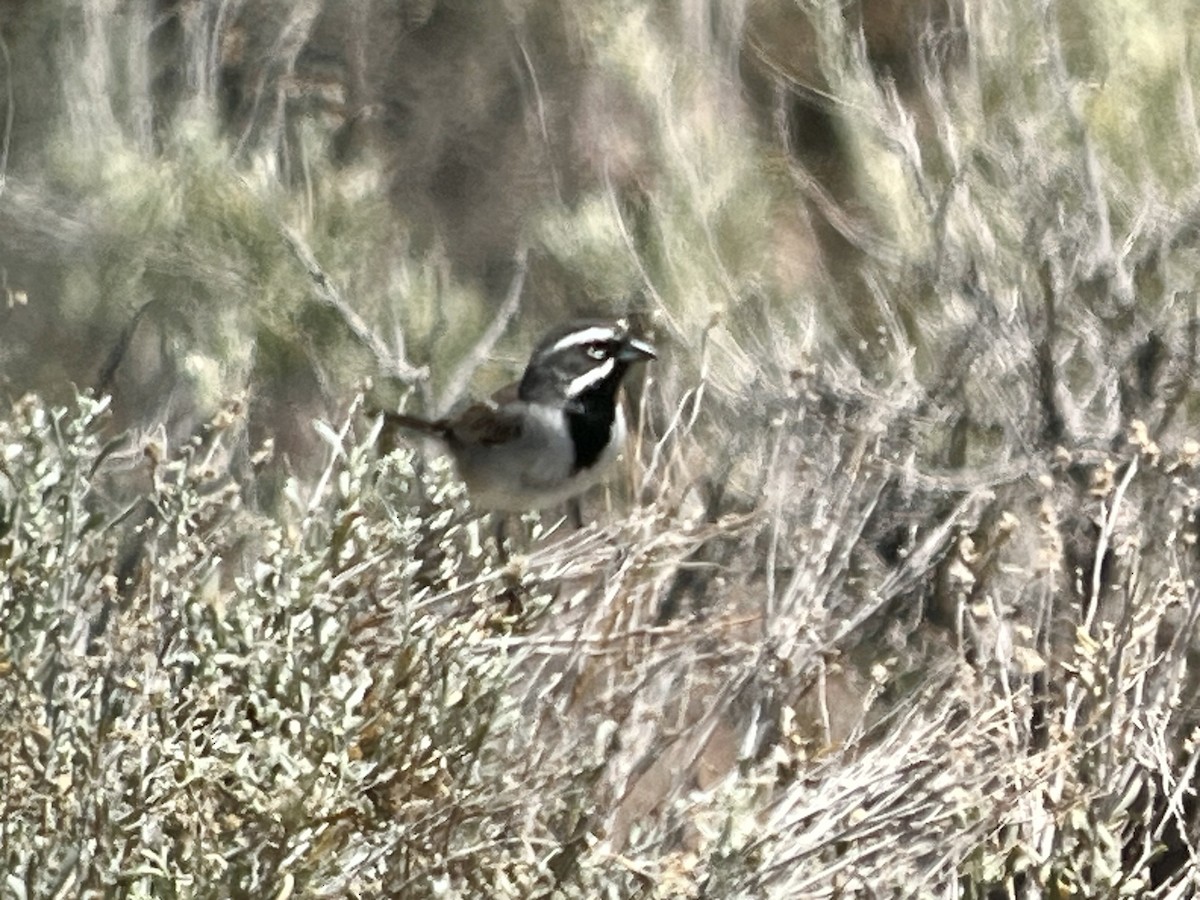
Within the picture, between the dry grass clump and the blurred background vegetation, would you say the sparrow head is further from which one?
the dry grass clump

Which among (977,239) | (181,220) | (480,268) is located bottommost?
(480,268)

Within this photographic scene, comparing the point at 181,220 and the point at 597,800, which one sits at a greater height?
the point at 181,220

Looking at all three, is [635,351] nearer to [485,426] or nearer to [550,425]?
[550,425]

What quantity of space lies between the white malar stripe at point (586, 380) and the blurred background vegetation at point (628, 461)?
151 millimetres

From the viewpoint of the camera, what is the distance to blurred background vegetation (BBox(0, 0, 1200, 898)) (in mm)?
2436

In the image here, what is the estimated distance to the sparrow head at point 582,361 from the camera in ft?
13.7

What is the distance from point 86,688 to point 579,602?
84cm

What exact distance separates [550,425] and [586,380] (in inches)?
4.7

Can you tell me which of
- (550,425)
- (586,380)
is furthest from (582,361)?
(550,425)

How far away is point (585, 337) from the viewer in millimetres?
4188

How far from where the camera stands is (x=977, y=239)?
414cm

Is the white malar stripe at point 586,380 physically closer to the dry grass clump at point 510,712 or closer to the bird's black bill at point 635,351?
the bird's black bill at point 635,351

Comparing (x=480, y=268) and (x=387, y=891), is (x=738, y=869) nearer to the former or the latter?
(x=387, y=891)

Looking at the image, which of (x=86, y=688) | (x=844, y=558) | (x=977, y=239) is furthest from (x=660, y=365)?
(x=86, y=688)
